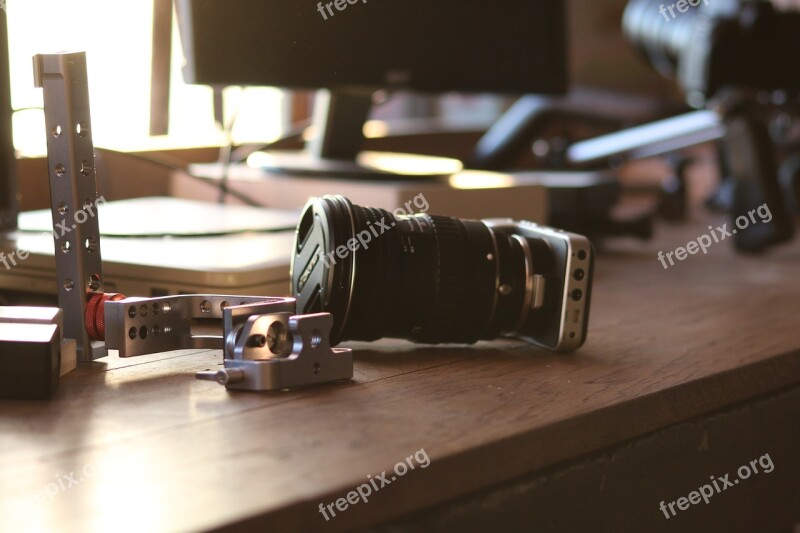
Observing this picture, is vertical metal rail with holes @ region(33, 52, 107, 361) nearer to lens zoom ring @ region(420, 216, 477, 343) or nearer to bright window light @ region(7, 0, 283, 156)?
bright window light @ region(7, 0, 283, 156)

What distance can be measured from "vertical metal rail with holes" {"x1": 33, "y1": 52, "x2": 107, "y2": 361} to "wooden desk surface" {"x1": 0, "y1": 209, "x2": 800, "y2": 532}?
52 millimetres

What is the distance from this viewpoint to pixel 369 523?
1.69 feet

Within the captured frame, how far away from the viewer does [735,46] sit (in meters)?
1.33

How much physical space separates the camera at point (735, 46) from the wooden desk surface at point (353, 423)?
0.51 metres

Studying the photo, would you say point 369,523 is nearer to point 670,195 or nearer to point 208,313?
point 208,313

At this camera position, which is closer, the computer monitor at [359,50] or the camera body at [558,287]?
the camera body at [558,287]

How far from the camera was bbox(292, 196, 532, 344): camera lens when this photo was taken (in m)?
0.72

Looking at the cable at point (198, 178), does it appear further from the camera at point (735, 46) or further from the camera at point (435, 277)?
the camera at point (735, 46)
